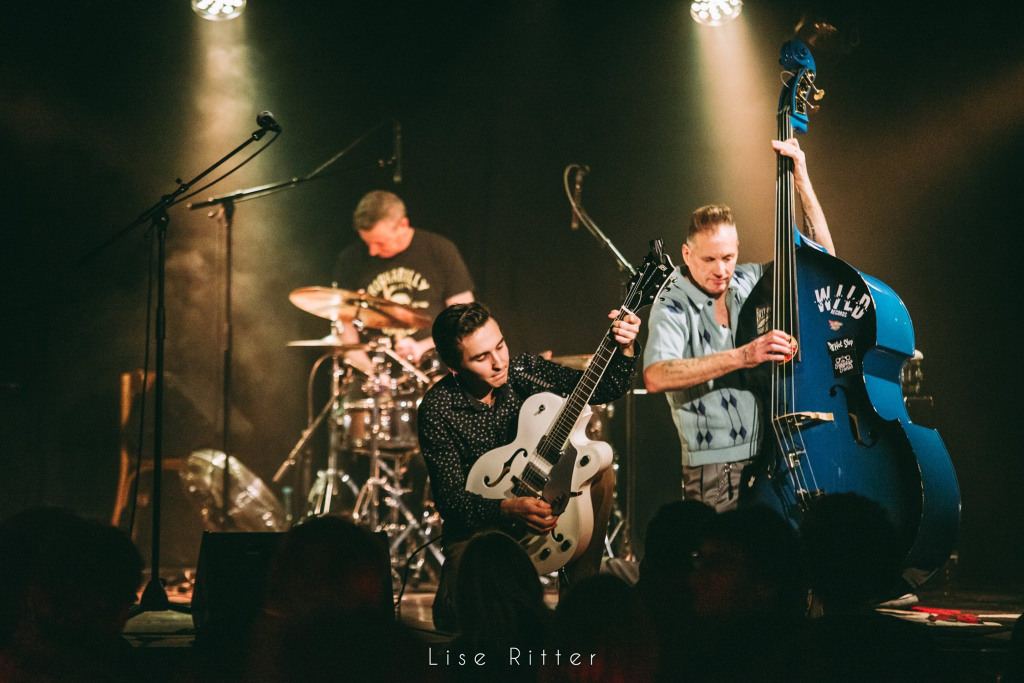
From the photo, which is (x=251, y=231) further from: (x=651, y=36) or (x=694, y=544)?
(x=694, y=544)

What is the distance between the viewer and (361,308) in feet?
20.9

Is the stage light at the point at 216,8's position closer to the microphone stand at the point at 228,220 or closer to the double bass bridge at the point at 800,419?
the microphone stand at the point at 228,220

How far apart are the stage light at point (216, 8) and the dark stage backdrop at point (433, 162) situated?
0.14 meters

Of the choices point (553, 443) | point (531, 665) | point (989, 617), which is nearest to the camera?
point (531, 665)

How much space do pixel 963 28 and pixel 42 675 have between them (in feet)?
22.0

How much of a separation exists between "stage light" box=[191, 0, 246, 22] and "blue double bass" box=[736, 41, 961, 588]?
16.5 ft

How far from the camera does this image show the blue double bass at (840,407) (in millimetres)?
3494

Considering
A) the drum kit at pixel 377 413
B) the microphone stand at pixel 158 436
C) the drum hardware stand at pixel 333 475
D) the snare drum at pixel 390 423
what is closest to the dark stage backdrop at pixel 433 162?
the drum hardware stand at pixel 333 475

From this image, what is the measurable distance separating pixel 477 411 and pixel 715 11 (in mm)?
4400

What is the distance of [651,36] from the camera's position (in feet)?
23.9

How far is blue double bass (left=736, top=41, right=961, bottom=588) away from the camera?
3494 millimetres

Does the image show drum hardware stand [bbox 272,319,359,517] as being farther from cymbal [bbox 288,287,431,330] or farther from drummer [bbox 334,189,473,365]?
drummer [bbox 334,189,473,365]

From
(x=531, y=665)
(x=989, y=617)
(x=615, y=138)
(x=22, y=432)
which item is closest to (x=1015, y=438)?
(x=989, y=617)

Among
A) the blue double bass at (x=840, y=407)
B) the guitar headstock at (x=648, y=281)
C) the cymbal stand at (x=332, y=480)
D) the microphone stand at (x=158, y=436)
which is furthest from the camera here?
the cymbal stand at (x=332, y=480)
